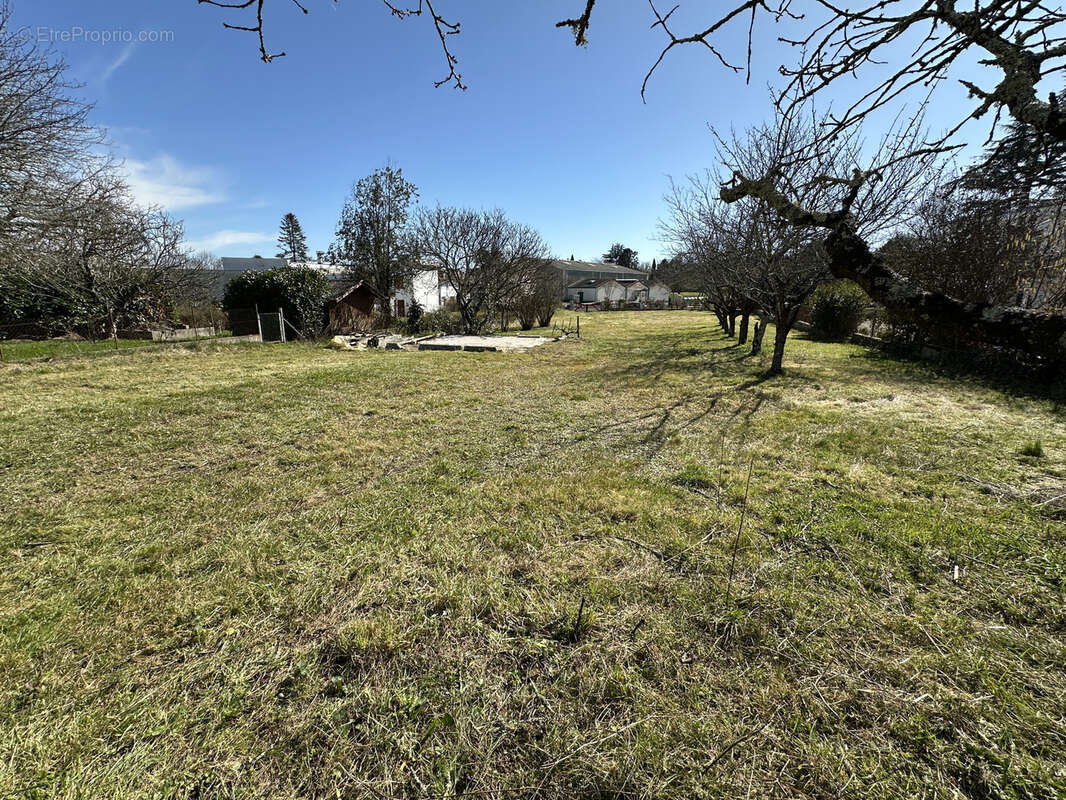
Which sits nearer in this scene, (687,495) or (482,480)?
(687,495)

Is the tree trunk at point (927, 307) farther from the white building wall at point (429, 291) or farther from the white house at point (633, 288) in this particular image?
the white house at point (633, 288)

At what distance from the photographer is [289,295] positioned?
51.7 feet

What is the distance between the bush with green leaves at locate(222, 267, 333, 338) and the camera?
15094mm

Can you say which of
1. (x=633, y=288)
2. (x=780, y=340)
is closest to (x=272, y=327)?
(x=780, y=340)

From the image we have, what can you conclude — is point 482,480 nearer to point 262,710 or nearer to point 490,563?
point 490,563

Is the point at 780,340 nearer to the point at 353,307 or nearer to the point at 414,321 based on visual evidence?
the point at 414,321

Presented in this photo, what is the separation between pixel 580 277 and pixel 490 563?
6342 cm

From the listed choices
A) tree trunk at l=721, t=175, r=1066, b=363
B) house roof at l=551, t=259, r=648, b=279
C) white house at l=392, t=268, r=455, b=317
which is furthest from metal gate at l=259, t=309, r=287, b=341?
house roof at l=551, t=259, r=648, b=279

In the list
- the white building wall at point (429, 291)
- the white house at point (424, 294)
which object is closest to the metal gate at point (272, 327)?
the white house at point (424, 294)

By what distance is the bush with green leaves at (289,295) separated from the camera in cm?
1509

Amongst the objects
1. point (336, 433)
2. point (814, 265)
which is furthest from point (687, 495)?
point (814, 265)

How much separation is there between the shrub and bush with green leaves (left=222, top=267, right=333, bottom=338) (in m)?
18.2

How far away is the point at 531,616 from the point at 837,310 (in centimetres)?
1734

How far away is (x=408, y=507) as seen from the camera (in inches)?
126
